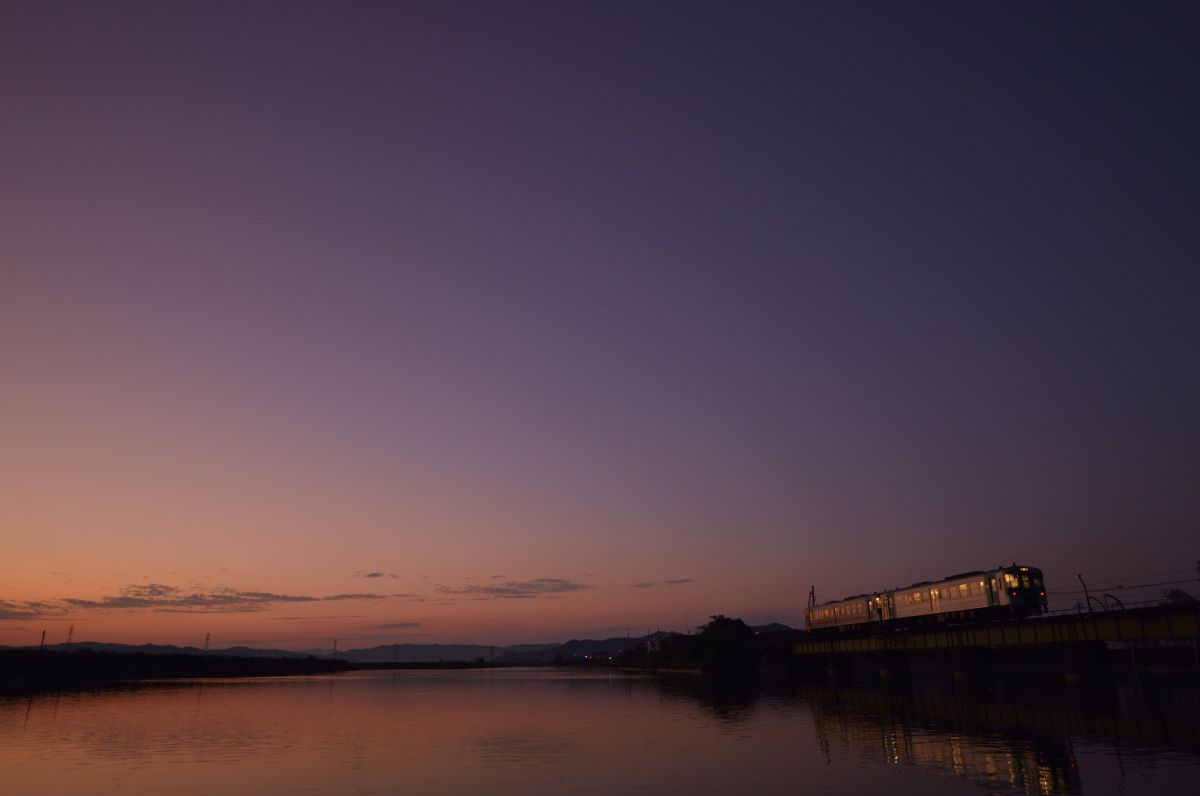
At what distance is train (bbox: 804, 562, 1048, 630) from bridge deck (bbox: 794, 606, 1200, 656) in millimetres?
2979

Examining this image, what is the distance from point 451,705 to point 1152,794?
7483cm

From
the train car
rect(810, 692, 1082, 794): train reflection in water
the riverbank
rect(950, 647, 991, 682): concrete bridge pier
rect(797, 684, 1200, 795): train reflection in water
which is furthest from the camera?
the riverbank

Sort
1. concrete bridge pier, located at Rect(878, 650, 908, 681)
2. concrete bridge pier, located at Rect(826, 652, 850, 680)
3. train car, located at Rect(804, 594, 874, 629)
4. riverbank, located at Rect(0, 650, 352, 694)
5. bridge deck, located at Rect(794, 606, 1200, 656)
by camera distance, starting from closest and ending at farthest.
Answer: bridge deck, located at Rect(794, 606, 1200, 656) < concrete bridge pier, located at Rect(878, 650, 908, 681) < train car, located at Rect(804, 594, 874, 629) < concrete bridge pier, located at Rect(826, 652, 850, 680) < riverbank, located at Rect(0, 650, 352, 694)

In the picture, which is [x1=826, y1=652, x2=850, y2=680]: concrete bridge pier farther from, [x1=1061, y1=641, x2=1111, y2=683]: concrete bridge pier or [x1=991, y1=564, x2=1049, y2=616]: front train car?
[x1=1061, y1=641, x2=1111, y2=683]: concrete bridge pier

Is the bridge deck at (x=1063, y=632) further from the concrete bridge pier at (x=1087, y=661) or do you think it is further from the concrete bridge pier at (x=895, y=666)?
the concrete bridge pier at (x=895, y=666)

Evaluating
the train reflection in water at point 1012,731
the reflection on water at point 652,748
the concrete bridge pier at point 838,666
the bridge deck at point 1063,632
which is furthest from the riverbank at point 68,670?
the train reflection in water at point 1012,731

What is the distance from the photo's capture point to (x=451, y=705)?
88.8 metres

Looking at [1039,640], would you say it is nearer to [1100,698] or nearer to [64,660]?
[1100,698]

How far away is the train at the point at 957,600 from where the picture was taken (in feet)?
245

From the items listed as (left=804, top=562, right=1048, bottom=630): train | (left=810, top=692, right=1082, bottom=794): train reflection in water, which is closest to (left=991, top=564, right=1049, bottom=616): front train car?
(left=804, top=562, right=1048, bottom=630): train

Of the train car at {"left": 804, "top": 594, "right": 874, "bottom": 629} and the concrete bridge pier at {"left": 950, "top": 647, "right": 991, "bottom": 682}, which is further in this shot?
the train car at {"left": 804, "top": 594, "right": 874, "bottom": 629}

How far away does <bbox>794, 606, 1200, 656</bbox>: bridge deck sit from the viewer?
181ft

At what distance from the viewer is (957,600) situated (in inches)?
3184

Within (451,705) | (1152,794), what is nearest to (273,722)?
(451,705)
